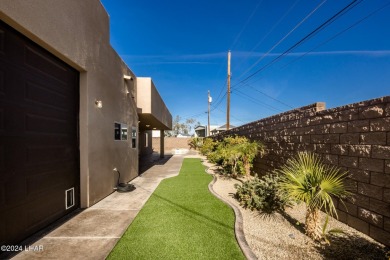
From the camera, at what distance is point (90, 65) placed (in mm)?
5613

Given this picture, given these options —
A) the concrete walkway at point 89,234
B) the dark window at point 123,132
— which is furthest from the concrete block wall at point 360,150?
the dark window at point 123,132

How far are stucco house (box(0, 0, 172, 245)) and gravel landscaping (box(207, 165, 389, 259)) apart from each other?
4.23 metres

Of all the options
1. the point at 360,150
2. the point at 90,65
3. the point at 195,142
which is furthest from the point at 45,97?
the point at 195,142

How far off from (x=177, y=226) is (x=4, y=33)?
4.70m

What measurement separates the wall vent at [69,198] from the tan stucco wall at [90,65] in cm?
34

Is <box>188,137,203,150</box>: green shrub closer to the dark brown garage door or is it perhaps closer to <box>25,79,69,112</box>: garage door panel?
the dark brown garage door

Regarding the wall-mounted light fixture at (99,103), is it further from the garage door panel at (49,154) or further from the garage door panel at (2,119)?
the garage door panel at (2,119)

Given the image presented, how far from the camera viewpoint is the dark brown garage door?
129 inches

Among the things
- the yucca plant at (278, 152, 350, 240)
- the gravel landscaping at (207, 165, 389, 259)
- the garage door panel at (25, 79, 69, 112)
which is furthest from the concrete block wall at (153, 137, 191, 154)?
the yucca plant at (278, 152, 350, 240)

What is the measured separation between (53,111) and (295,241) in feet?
18.6

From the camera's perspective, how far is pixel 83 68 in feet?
17.3

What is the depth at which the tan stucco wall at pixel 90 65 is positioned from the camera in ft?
11.7

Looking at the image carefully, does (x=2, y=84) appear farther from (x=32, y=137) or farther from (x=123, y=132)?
(x=123, y=132)

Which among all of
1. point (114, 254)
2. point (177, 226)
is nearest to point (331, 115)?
point (177, 226)
